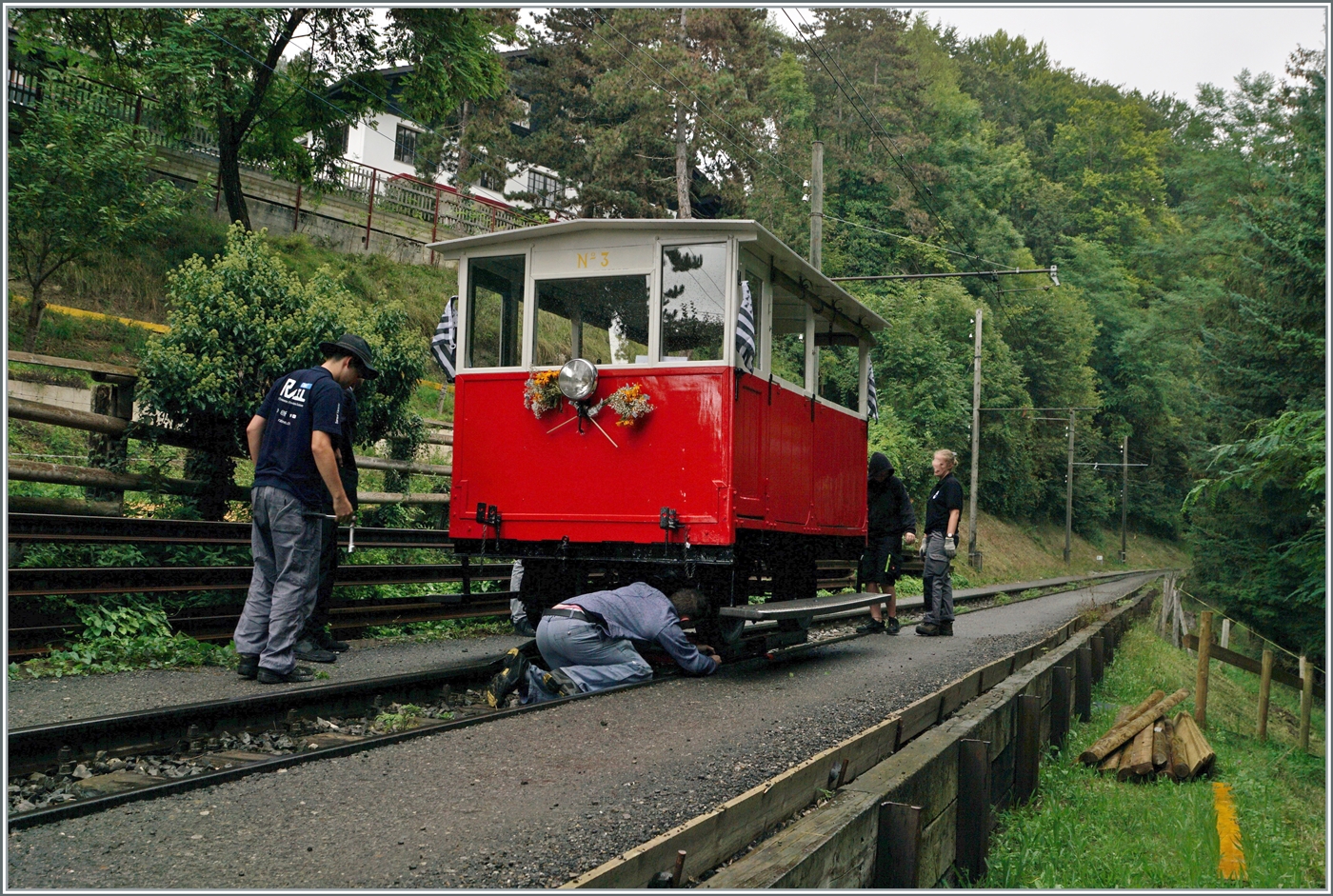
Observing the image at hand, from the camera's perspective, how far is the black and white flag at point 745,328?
7.81 m

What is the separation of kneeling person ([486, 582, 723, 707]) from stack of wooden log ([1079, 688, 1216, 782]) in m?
3.51

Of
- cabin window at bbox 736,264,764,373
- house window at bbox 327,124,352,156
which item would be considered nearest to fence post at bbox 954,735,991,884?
cabin window at bbox 736,264,764,373

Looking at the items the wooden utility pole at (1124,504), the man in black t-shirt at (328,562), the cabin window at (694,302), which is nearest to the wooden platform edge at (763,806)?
the cabin window at (694,302)

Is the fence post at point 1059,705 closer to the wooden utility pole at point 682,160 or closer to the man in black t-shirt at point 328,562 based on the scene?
the man in black t-shirt at point 328,562

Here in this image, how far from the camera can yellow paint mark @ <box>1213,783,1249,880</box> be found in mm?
5980

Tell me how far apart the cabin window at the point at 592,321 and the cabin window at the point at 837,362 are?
2.16m

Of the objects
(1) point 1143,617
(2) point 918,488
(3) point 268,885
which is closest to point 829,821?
(3) point 268,885

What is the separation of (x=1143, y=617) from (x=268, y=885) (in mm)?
20651

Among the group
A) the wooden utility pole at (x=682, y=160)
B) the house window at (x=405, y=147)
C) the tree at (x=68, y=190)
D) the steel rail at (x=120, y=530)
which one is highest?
the house window at (x=405, y=147)

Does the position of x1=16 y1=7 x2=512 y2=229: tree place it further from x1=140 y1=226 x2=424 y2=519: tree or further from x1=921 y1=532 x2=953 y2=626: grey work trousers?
x1=921 y1=532 x2=953 y2=626: grey work trousers

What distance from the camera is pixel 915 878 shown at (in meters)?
4.15

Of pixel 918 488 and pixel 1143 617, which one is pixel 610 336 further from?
pixel 918 488

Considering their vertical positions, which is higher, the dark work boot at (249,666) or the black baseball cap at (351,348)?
the black baseball cap at (351,348)

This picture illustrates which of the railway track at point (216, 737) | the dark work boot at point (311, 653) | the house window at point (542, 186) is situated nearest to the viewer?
the railway track at point (216, 737)
